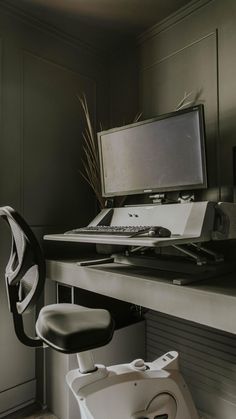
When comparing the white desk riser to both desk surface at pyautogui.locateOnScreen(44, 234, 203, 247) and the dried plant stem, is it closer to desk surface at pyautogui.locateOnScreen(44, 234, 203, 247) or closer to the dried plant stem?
desk surface at pyautogui.locateOnScreen(44, 234, 203, 247)

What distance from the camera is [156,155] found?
1.79m

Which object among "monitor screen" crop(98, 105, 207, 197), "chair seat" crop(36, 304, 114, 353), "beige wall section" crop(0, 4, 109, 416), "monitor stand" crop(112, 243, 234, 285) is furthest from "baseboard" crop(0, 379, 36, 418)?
"monitor screen" crop(98, 105, 207, 197)

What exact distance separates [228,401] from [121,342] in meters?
0.68

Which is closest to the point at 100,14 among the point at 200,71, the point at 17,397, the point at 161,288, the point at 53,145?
the point at 200,71

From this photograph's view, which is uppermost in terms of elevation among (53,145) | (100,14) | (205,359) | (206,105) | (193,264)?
(100,14)

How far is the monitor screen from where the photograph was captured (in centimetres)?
160

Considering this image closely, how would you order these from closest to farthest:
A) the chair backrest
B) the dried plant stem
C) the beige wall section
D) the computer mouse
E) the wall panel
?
the chair backrest, the computer mouse, the beige wall section, the wall panel, the dried plant stem

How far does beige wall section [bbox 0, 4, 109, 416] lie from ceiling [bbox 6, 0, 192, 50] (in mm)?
91

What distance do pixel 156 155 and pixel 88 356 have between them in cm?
113

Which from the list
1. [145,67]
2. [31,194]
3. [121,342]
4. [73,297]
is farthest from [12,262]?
[145,67]

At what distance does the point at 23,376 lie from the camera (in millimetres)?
2002

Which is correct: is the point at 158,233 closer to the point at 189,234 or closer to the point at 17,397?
the point at 189,234

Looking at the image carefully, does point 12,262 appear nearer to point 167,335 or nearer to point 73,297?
point 73,297

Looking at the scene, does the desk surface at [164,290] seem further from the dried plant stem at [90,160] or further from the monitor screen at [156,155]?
the dried plant stem at [90,160]
